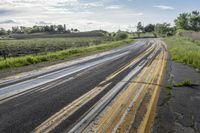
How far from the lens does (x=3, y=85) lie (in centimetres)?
1121

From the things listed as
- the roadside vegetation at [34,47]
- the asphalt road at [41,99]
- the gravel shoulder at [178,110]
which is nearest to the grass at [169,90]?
the gravel shoulder at [178,110]

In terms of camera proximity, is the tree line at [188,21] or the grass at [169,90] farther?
the tree line at [188,21]

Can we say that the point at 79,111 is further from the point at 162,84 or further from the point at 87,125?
the point at 162,84

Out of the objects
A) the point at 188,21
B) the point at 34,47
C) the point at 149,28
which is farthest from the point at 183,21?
the point at 34,47

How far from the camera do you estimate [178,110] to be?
776cm

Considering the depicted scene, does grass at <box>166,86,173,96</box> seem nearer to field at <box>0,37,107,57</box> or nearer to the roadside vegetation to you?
the roadside vegetation

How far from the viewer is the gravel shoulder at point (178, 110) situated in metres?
6.28

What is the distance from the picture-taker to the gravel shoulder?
6281mm

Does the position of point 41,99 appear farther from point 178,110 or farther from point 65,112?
point 178,110

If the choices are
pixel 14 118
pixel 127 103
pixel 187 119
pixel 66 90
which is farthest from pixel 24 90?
pixel 187 119

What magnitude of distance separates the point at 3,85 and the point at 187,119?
7.57m

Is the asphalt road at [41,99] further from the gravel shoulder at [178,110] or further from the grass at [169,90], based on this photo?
the grass at [169,90]

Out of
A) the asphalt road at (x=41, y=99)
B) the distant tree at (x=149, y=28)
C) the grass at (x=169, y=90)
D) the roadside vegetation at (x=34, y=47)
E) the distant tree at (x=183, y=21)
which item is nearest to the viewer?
the asphalt road at (x=41, y=99)

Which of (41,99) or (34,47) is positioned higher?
Result: (41,99)
